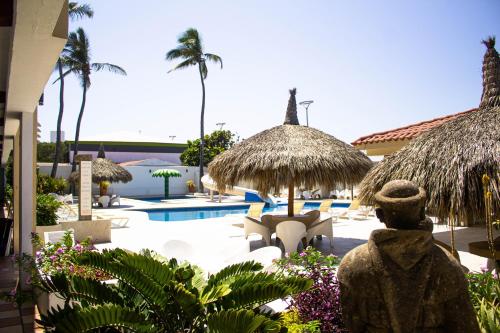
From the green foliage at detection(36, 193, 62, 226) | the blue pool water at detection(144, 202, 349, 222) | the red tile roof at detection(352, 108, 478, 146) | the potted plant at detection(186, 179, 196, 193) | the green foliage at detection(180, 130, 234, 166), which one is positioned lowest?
the blue pool water at detection(144, 202, 349, 222)

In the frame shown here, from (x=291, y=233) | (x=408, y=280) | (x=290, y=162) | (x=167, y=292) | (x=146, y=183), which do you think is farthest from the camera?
(x=146, y=183)

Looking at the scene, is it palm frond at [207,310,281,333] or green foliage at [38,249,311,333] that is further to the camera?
green foliage at [38,249,311,333]

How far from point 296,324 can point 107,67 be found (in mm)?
31960

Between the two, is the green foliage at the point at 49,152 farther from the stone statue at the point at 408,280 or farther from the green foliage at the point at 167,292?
the stone statue at the point at 408,280

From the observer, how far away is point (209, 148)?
39.5 m

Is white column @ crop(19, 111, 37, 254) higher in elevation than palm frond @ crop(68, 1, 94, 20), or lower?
lower

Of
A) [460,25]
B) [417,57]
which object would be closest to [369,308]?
[460,25]

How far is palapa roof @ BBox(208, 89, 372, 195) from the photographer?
388 inches

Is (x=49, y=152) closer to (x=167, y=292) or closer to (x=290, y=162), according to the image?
(x=290, y=162)

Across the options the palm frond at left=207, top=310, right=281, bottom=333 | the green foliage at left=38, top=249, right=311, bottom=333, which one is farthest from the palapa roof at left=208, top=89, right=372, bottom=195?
the palm frond at left=207, top=310, right=281, bottom=333

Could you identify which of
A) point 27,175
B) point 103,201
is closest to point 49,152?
point 103,201

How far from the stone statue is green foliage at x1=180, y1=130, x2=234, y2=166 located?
36.3m

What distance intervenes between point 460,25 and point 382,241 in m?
12.1

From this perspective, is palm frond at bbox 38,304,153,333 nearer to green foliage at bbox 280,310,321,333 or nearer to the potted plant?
green foliage at bbox 280,310,321,333
